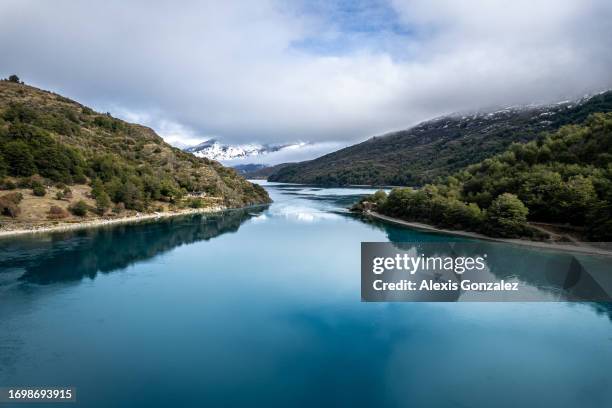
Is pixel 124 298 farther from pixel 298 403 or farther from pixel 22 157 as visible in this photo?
pixel 22 157

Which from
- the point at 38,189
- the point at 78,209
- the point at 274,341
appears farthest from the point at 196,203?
the point at 274,341

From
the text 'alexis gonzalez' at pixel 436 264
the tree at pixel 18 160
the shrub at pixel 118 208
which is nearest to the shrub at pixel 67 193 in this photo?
the tree at pixel 18 160

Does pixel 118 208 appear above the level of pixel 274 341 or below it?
above

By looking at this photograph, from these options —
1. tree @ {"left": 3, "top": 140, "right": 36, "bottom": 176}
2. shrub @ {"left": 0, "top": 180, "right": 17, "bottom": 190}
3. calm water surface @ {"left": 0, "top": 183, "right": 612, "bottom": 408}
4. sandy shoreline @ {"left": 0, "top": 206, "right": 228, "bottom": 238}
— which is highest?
tree @ {"left": 3, "top": 140, "right": 36, "bottom": 176}

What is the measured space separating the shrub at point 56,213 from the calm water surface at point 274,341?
19.4 meters

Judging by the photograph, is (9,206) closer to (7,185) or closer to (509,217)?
(7,185)

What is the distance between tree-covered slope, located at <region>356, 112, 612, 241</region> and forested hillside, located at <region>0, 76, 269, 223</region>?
1818 inches

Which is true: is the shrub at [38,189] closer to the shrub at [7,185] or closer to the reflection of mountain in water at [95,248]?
the shrub at [7,185]

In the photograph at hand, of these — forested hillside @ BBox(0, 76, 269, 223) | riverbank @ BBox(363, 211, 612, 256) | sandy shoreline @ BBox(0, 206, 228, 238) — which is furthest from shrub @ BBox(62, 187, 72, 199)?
riverbank @ BBox(363, 211, 612, 256)

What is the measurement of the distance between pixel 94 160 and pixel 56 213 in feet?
63.9

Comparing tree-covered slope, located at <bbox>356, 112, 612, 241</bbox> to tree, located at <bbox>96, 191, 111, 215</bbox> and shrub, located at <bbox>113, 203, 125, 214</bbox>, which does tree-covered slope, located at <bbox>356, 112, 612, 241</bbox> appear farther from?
tree, located at <bbox>96, 191, 111, 215</bbox>

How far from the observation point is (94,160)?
7075 cm

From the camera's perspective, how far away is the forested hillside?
58844 mm

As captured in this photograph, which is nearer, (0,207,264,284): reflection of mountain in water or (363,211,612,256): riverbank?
(0,207,264,284): reflection of mountain in water
